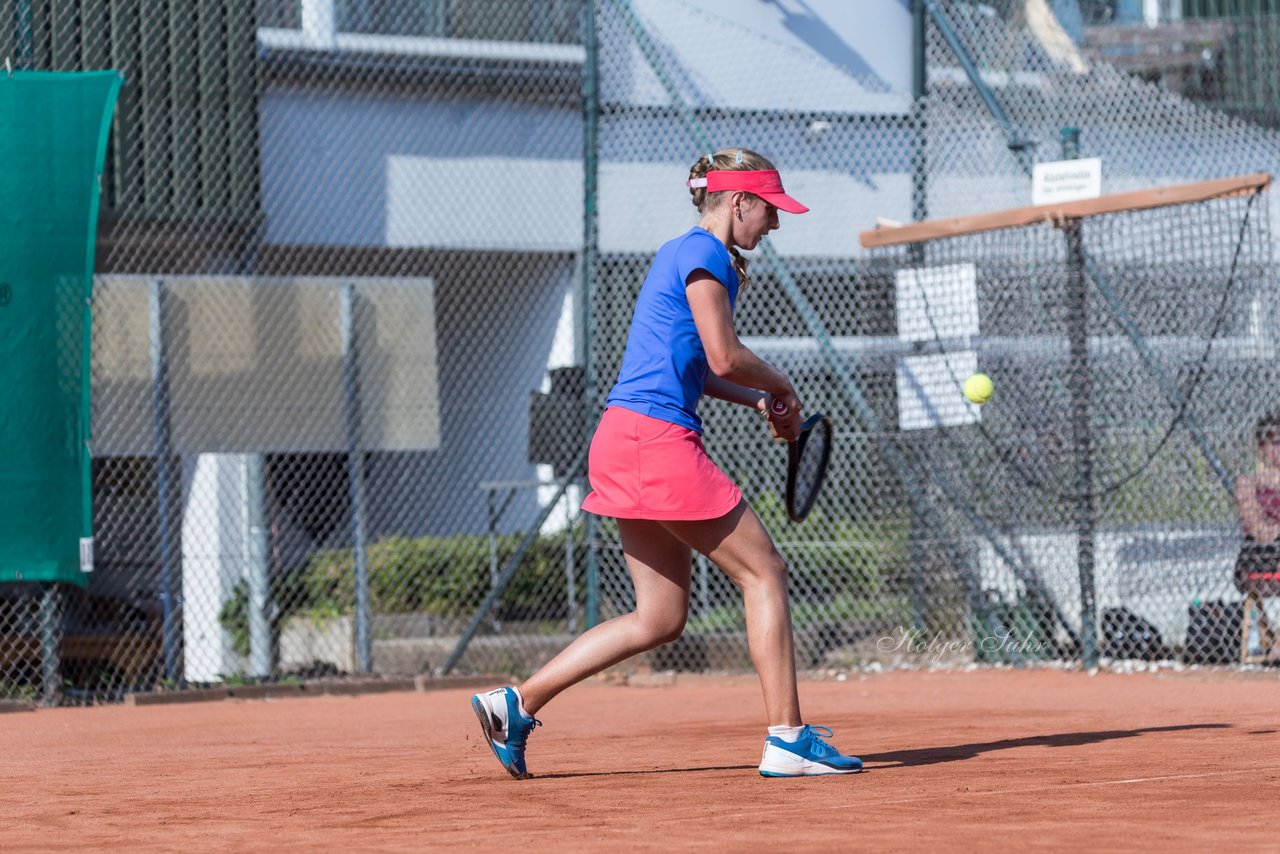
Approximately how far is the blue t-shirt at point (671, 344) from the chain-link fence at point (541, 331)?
15.8 ft

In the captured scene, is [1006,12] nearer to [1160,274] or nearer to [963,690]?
[1160,274]

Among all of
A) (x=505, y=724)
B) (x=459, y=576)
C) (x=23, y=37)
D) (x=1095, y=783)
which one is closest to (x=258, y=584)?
(x=459, y=576)

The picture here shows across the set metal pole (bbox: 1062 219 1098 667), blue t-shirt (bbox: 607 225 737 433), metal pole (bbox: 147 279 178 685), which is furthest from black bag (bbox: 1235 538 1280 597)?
metal pole (bbox: 147 279 178 685)

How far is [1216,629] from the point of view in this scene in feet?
31.9

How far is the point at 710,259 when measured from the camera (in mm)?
5266

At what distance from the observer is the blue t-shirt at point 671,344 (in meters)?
5.32

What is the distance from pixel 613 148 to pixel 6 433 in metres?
4.50

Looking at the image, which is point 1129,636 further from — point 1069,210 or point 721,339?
point 721,339

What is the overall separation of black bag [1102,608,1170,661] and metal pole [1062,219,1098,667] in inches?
5.8

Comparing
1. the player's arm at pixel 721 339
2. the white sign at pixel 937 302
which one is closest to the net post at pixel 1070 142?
the white sign at pixel 937 302

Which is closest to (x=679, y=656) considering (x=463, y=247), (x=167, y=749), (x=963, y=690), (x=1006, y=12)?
(x=963, y=690)

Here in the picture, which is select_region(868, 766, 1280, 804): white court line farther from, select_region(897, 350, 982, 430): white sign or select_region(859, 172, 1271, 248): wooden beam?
select_region(897, 350, 982, 430): white sign

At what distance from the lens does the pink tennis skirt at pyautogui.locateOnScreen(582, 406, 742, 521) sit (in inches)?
205

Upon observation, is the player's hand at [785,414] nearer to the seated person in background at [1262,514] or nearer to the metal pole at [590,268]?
Answer: the seated person in background at [1262,514]
